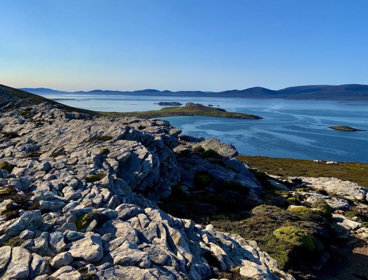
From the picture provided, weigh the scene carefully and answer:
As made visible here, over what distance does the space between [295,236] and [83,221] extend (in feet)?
58.7

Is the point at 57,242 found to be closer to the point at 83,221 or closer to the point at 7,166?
the point at 83,221

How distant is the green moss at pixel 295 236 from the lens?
22719mm

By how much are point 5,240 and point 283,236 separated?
20.5m

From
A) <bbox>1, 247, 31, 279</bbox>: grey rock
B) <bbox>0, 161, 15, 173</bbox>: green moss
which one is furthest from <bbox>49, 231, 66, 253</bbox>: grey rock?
<bbox>0, 161, 15, 173</bbox>: green moss

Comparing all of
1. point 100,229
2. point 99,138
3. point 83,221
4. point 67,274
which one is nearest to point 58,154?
→ point 99,138

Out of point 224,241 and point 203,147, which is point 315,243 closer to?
point 224,241

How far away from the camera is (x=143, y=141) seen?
3697cm

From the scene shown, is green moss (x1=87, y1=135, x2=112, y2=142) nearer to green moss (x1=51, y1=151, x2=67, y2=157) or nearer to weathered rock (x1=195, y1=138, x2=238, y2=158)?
green moss (x1=51, y1=151, x2=67, y2=157)

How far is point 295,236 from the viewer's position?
23.3 metres

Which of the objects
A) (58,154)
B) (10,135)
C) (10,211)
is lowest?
(10,211)

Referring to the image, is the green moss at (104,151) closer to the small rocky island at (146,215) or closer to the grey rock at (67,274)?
the small rocky island at (146,215)

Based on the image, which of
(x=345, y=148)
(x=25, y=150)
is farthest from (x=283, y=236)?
(x=345, y=148)

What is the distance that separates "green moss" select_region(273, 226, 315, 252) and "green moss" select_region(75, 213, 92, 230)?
16.4m

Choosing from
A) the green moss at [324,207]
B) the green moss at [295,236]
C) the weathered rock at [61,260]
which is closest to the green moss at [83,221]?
the weathered rock at [61,260]
